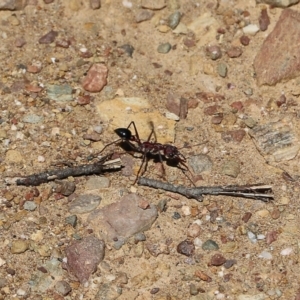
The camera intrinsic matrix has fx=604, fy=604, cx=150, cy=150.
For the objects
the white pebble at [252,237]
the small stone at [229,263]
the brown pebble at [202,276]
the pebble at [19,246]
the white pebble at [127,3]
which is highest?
the white pebble at [127,3]

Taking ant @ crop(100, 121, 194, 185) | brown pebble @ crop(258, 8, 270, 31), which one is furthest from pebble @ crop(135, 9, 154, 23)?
ant @ crop(100, 121, 194, 185)

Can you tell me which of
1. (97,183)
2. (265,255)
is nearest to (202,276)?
(265,255)

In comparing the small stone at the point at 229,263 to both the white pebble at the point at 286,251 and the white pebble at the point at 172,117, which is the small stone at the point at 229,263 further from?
the white pebble at the point at 172,117

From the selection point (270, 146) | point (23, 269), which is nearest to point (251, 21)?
point (270, 146)

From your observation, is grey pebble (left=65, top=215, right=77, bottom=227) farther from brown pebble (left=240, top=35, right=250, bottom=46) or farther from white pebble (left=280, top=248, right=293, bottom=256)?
brown pebble (left=240, top=35, right=250, bottom=46)

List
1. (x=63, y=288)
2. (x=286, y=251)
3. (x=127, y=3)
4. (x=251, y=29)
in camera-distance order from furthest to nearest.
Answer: (x=127, y=3) → (x=251, y=29) → (x=286, y=251) → (x=63, y=288)

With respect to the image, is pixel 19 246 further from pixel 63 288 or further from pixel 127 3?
pixel 127 3

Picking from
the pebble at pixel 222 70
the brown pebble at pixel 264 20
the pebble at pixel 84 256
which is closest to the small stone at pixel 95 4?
the pebble at pixel 222 70
